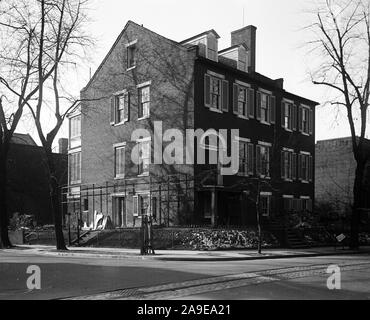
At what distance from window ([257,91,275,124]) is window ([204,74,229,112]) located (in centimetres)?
378

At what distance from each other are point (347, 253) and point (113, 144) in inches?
671

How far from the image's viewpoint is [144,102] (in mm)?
32156

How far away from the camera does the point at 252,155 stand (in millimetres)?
32719

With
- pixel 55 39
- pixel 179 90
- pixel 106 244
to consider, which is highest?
pixel 55 39

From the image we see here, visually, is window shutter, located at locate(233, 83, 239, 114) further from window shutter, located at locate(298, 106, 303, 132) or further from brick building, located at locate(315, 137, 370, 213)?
brick building, located at locate(315, 137, 370, 213)

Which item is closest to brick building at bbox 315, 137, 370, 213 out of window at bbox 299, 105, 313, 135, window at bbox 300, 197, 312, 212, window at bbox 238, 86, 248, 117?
window at bbox 300, 197, 312, 212

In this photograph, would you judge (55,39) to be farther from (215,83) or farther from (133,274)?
(133,274)

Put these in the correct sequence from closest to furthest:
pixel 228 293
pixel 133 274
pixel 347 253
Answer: pixel 228 293 < pixel 133 274 < pixel 347 253

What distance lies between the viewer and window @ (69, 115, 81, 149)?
39.1m

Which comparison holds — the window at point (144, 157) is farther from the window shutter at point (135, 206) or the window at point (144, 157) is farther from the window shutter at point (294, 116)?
the window shutter at point (294, 116)

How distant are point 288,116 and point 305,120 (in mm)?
2549

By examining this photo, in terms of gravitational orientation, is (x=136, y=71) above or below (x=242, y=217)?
above
